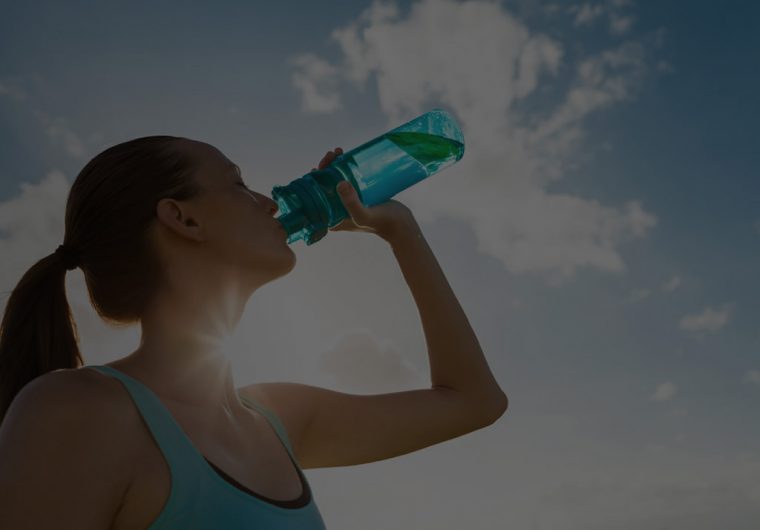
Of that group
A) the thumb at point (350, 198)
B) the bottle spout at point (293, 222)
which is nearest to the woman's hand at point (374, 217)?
the thumb at point (350, 198)

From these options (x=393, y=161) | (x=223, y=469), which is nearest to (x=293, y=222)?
(x=393, y=161)

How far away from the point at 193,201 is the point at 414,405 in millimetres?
1110

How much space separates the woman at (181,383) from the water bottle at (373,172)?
0.42ft

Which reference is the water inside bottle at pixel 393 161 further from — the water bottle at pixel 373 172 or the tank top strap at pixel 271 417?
the tank top strap at pixel 271 417

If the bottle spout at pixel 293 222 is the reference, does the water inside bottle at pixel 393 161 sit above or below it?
above

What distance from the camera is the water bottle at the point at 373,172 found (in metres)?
2.76

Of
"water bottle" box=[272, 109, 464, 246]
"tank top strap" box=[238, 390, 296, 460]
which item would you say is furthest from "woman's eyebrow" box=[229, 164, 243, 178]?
"tank top strap" box=[238, 390, 296, 460]

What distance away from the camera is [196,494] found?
1.63 metres

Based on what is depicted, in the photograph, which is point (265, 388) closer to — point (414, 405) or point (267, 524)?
point (414, 405)

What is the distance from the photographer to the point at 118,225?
2209 millimetres

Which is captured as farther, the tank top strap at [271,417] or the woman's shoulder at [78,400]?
the tank top strap at [271,417]

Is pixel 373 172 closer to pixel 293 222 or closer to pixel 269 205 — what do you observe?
pixel 293 222

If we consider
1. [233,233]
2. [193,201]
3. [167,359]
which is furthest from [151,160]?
[167,359]

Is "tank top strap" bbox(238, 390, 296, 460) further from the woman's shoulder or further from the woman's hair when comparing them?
the woman's shoulder
